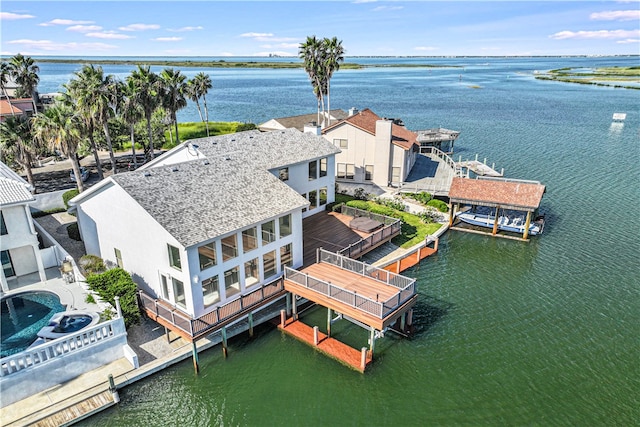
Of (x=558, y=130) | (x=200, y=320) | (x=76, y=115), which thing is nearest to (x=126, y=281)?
(x=200, y=320)

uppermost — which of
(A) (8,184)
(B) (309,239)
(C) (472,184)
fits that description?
(A) (8,184)

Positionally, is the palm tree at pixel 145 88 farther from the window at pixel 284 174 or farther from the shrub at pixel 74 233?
the window at pixel 284 174

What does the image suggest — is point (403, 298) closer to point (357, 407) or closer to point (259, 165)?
point (357, 407)

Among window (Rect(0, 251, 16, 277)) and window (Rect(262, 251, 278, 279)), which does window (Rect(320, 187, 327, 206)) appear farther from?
window (Rect(0, 251, 16, 277))

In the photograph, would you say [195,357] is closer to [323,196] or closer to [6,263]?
[6,263]

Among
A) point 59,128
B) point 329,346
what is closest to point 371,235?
point 329,346

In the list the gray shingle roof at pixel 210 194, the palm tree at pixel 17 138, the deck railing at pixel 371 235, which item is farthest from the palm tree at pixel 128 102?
the deck railing at pixel 371 235

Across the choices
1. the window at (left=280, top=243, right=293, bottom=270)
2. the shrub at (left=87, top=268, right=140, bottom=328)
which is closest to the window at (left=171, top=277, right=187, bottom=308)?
the shrub at (left=87, top=268, right=140, bottom=328)
